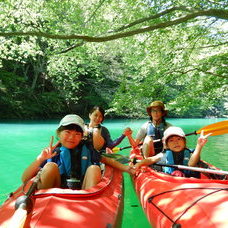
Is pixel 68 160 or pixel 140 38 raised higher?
pixel 140 38

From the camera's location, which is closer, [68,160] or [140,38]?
[68,160]

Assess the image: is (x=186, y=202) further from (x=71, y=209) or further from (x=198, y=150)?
(x=198, y=150)

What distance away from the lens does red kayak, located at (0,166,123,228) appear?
1589mm

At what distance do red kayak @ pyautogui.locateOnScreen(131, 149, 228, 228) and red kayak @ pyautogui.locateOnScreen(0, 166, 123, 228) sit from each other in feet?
1.28

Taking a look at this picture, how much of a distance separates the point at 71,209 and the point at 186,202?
95 centimetres

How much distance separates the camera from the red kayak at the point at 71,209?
1.59 m

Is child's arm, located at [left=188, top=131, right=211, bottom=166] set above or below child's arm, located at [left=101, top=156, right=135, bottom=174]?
above

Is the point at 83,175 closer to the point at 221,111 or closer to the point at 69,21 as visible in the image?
the point at 69,21

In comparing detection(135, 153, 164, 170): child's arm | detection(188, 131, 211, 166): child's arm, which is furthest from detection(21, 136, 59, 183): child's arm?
detection(188, 131, 211, 166): child's arm

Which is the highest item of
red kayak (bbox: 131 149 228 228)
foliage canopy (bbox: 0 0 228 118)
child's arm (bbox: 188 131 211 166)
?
foliage canopy (bbox: 0 0 228 118)

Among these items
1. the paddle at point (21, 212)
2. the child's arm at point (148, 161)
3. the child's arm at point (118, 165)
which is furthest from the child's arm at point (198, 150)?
the paddle at point (21, 212)

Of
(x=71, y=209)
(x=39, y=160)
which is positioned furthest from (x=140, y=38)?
(x=71, y=209)

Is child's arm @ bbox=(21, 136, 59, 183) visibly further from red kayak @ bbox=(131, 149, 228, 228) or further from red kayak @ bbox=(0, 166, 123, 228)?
red kayak @ bbox=(131, 149, 228, 228)

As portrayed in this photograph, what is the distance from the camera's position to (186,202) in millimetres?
2043
